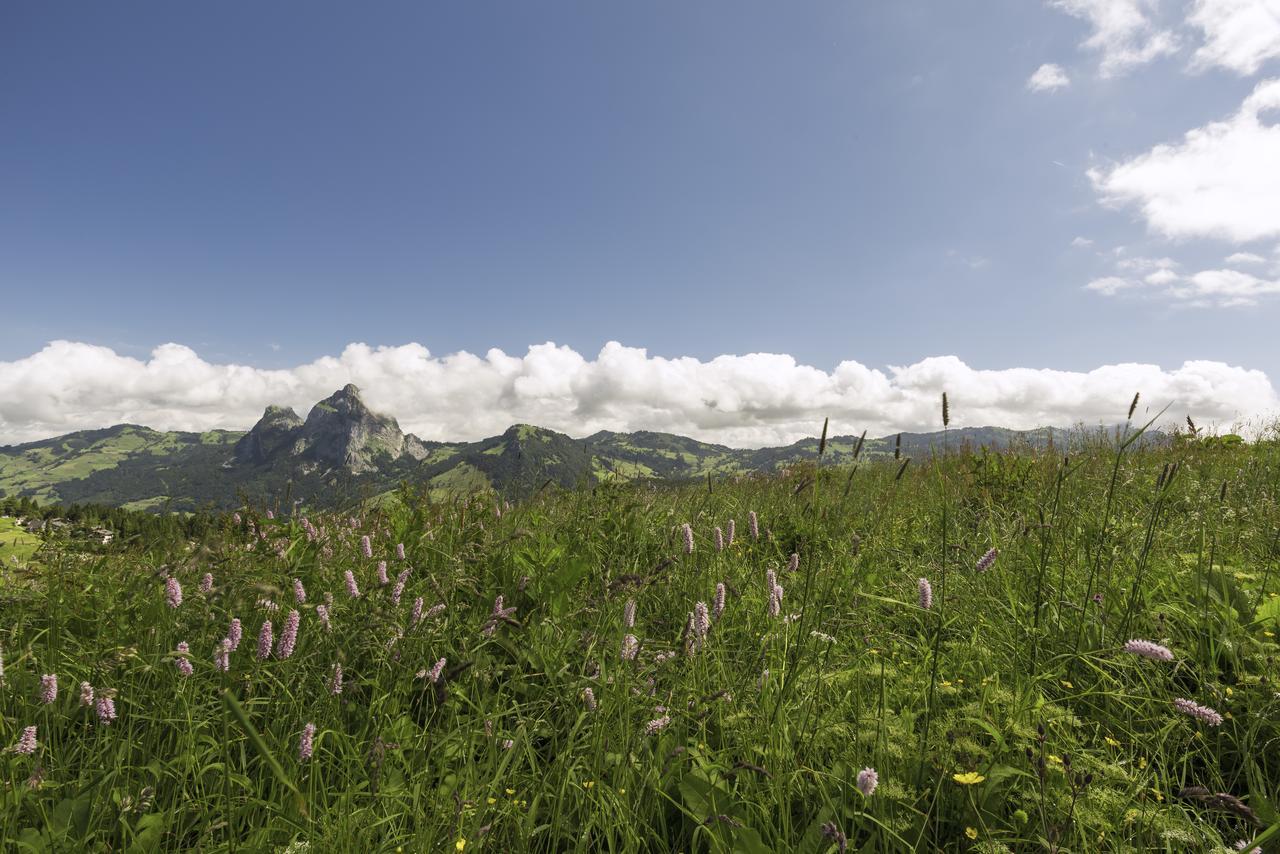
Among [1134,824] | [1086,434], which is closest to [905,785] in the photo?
[1134,824]

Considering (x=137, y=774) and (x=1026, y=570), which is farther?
(x=1026, y=570)

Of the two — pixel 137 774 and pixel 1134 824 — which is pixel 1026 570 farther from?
pixel 137 774

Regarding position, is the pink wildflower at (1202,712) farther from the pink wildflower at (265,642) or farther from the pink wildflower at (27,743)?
the pink wildflower at (27,743)

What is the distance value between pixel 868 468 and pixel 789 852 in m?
11.2

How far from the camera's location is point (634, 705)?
9.50 feet

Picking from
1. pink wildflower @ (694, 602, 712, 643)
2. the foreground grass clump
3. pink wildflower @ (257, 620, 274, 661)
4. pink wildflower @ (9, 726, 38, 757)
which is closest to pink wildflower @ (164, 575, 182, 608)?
the foreground grass clump

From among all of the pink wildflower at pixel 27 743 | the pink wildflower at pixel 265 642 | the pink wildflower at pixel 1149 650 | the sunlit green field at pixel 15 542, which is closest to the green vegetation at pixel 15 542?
the sunlit green field at pixel 15 542

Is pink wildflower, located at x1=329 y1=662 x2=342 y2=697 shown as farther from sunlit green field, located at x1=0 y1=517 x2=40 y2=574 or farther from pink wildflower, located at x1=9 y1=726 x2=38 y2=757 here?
sunlit green field, located at x1=0 y1=517 x2=40 y2=574

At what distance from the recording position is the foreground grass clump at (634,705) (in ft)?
7.29

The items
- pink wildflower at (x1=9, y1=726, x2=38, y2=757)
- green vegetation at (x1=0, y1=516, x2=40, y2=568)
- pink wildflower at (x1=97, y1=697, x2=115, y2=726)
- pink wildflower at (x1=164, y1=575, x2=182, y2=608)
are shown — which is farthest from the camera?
green vegetation at (x1=0, y1=516, x2=40, y2=568)

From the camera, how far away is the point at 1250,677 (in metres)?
2.80

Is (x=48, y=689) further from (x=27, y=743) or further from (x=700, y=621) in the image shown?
(x=700, y=621)

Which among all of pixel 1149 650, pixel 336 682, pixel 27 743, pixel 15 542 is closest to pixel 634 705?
pixel 336 682

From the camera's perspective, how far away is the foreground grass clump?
222 centimetres
